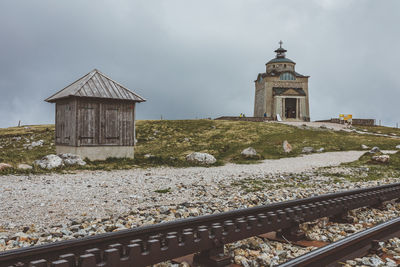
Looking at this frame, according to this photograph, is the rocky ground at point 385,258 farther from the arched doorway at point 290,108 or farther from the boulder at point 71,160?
the arched doorway at point 290,108

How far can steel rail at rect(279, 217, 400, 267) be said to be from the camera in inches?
164

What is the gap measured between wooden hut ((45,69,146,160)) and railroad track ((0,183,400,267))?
1725 cm

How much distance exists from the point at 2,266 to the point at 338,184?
12532 millimetres

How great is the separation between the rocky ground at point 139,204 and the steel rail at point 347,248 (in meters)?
0.75

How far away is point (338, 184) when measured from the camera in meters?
13.5

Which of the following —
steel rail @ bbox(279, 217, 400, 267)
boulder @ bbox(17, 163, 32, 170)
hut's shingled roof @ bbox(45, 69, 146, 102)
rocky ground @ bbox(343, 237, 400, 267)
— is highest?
hut's shingled roof @ bbox(45, 69, 146, 102)

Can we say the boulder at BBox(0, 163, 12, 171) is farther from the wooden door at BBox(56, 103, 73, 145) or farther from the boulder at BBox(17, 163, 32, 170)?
the wooden door at BBox(56, 103, 73, 145)

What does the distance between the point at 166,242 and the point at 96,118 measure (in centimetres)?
1909

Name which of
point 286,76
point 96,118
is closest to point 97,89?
point 96,118

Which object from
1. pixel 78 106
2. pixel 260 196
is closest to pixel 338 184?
pixel 260 196

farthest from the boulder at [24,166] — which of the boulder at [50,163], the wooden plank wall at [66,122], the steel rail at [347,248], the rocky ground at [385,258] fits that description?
the rocky ground at [385,258]

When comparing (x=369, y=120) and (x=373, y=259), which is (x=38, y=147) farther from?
Result: (x=369, y=120)

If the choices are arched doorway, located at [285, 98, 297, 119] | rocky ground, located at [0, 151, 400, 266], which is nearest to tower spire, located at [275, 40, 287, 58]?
arched doorway, located at [285, 98, 297, 119]

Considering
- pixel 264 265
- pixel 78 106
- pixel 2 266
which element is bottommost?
pixel 264 265
